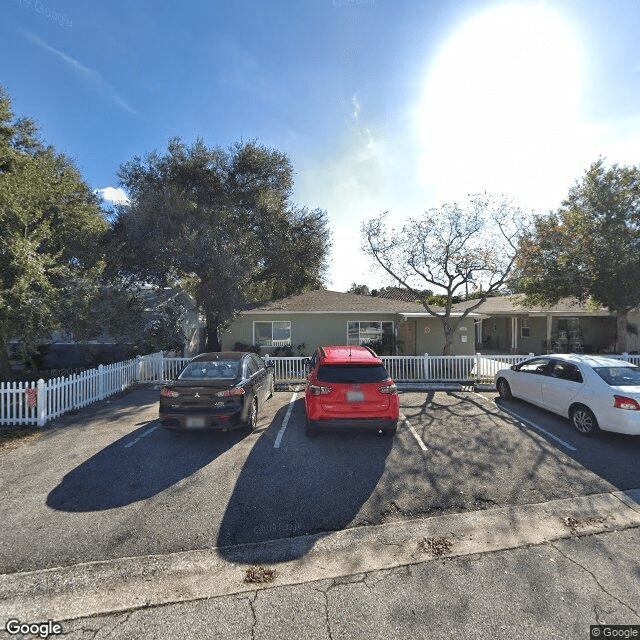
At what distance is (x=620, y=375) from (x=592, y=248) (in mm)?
9869

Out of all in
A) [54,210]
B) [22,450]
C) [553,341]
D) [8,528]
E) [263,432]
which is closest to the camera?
[8,528]

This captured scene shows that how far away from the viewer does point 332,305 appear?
56.8ft

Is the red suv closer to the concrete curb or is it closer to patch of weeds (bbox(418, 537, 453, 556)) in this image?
the concrete curb

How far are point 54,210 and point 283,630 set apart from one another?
1277cm

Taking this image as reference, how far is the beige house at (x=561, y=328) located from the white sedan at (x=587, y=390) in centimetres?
1033

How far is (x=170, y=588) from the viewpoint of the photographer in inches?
118

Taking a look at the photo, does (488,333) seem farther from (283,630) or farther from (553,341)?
(283,630)

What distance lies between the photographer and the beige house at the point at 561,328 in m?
18.9

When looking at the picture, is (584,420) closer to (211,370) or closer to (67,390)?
(211,370)

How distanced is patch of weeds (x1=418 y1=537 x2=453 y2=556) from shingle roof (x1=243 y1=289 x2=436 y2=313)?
43.3 feet

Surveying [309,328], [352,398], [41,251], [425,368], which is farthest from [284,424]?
[309,328]

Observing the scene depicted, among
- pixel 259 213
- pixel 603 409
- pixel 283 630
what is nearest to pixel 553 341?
pixel 603 409

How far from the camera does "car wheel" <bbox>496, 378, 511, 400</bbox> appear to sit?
31.1 feet

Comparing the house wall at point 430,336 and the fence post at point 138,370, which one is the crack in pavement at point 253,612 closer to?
the fence post at point 138,370
